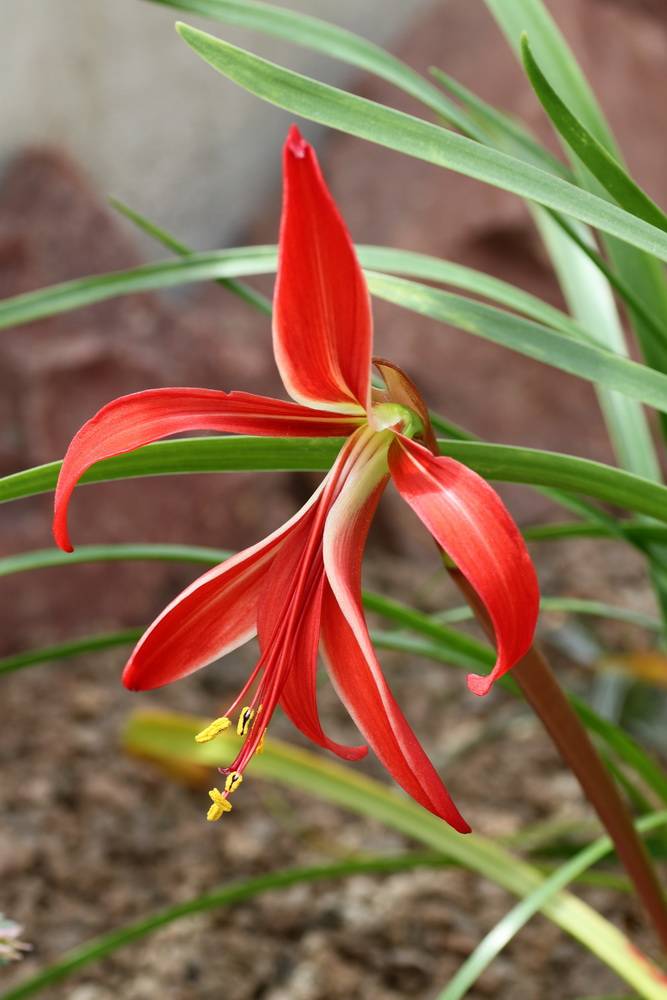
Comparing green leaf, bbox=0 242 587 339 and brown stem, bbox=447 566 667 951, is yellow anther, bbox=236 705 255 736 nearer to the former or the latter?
brown stem, bbox=447 566 667 951

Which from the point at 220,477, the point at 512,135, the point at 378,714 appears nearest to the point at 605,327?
the point at 512,135

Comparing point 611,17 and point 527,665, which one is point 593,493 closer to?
point 527,665

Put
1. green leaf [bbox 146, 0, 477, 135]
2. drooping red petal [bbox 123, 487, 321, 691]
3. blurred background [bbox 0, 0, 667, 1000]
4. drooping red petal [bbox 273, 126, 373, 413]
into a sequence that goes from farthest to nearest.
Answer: blurred background [bbox 0, 0, 667, 1000], green leaf [bbox 146, 0, 477, 135], drooping red petal [bbox 123, 487, 321, 691], drooping red petal [bbox 273, 126, 373, 413]

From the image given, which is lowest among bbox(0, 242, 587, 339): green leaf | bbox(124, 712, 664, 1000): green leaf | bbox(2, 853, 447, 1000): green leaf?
bbox(2, 853, 447, 1000): green leaf

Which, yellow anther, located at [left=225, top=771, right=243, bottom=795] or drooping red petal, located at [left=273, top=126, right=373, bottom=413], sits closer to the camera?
drooping red petal, located at [left=273, top=126, right=373, bottom=413]

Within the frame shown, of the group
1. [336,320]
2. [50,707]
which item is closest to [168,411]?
[336,320]

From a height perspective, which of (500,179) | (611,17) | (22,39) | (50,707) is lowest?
(50,707)

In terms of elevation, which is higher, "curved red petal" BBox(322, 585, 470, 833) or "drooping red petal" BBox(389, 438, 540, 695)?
"drooping red petal" BBox(389, 438, 540, 695)

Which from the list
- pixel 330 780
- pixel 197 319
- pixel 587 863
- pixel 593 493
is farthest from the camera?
pixel 197 319

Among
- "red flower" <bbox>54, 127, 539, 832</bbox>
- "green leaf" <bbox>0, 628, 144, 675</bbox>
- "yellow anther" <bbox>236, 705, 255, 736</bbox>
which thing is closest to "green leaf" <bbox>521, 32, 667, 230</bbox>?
"red flower" <bbox>54, 127, 539, 832</bbox>
